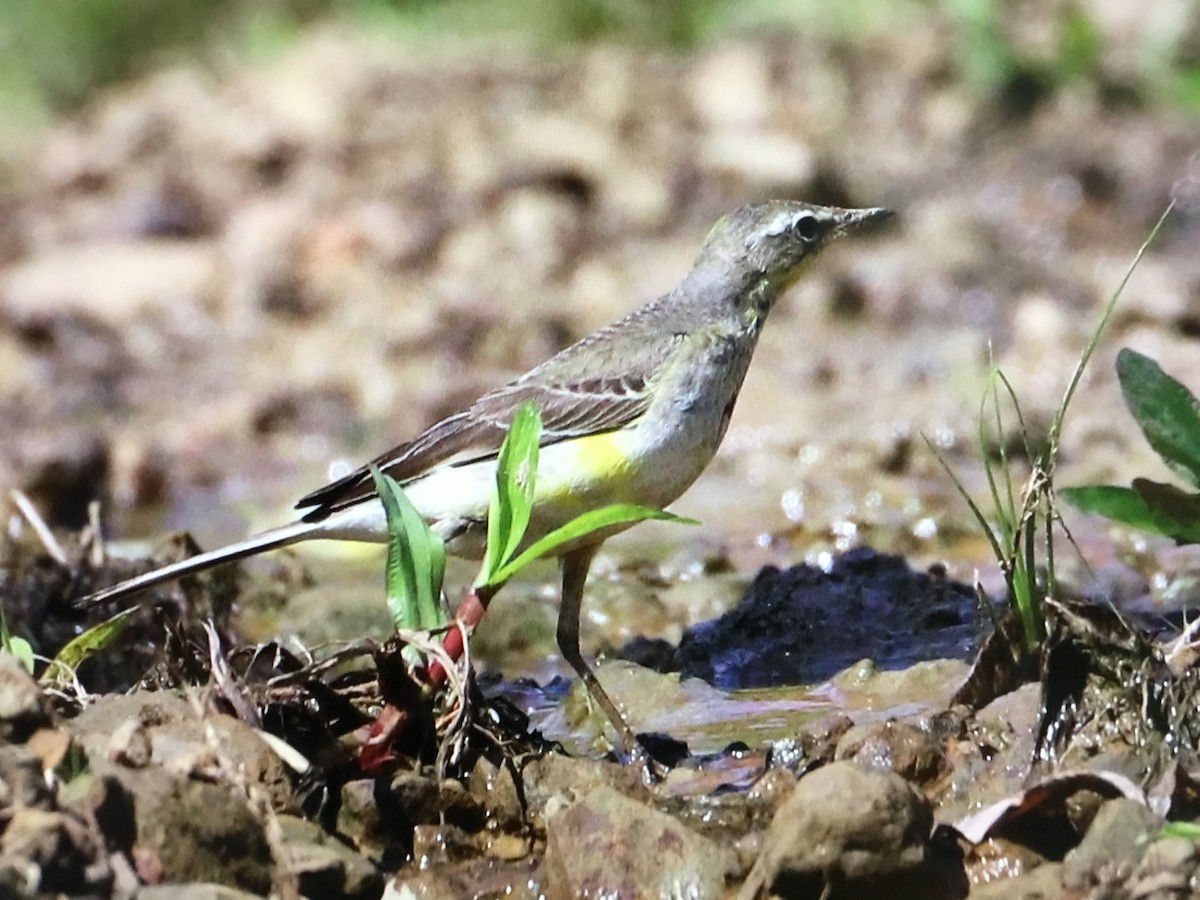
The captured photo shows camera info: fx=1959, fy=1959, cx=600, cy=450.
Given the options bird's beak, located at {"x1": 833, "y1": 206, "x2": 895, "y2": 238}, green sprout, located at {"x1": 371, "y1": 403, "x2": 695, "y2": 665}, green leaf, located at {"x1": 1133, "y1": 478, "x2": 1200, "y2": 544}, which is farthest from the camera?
bird's beak, located at {"x1": 833, "y1": 206, "x2": 895, "y2": 238}

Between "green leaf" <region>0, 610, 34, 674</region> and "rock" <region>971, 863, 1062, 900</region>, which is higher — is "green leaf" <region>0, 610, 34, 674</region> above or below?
above

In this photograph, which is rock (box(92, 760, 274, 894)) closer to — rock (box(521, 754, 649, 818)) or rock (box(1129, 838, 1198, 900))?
rock (box(521, 754, 649, 818))

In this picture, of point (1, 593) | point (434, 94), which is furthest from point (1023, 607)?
point (434, 94)

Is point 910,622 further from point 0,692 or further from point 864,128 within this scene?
point 864,128

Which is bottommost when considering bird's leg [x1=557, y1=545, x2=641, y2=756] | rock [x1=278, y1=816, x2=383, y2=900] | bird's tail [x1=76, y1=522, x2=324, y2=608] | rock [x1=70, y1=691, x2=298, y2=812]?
bird's leg [x1=557, y1=545, x2=641, y2=756]

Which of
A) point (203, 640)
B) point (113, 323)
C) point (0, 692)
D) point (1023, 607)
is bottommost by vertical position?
point (113, 323)

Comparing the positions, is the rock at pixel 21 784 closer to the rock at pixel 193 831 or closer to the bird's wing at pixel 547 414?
the rock at pixel 193 831

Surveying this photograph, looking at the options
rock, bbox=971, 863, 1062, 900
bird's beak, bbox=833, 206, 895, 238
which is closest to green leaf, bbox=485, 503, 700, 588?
rock, bbox=971, 863, 1062, 900

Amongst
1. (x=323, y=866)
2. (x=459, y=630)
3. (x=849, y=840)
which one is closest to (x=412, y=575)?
(x=459, y=630)
